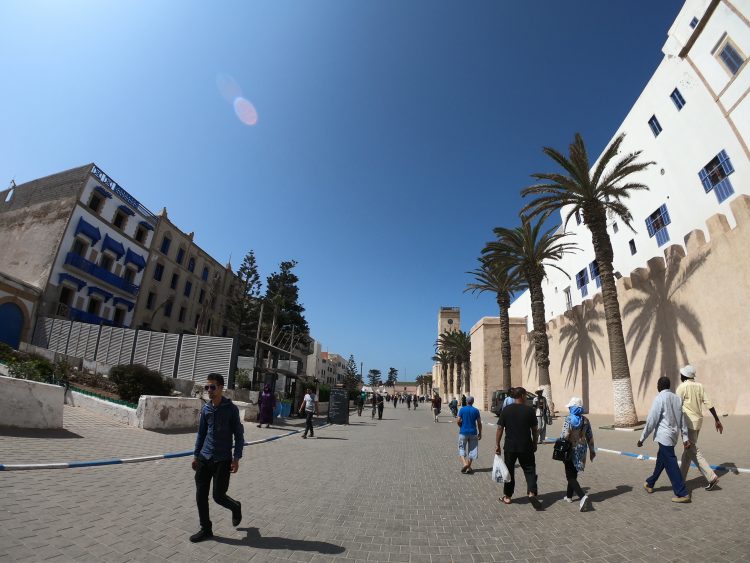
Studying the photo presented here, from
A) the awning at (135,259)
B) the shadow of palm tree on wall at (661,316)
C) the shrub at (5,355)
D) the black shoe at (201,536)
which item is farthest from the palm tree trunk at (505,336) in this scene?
the awning at (135,259)

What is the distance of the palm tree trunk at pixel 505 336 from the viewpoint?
28188mm

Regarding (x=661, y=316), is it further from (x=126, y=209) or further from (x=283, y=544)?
(x=126, y=209)

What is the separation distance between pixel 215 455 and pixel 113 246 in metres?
31.2

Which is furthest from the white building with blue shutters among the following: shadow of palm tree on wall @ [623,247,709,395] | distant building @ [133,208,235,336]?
distant building @ [133,208,235,336]

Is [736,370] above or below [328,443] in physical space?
above

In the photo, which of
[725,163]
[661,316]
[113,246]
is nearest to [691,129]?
[725,163]

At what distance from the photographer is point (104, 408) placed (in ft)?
38.2

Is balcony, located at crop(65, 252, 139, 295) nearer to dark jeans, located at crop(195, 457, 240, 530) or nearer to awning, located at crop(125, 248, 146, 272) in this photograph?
awning, located at crop(125, 248, 146, 272)

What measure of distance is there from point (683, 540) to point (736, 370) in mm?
13639

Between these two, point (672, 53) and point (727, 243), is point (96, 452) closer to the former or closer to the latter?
point (727, 243)

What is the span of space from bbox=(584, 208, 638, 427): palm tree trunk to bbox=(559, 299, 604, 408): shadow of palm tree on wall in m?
7.37

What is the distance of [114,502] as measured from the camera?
464 centimetres

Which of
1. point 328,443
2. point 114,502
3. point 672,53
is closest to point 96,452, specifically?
point 114,502

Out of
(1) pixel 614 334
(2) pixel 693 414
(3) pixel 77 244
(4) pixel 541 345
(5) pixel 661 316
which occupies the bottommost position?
(2) pixel 693 414
